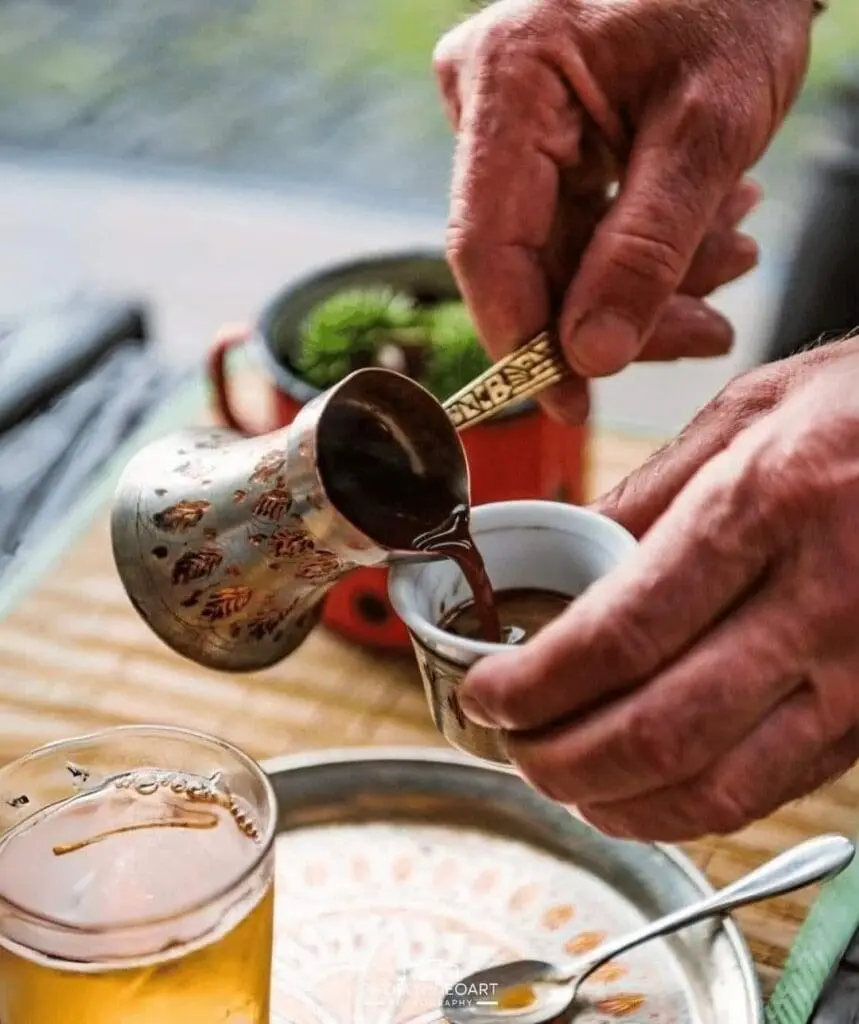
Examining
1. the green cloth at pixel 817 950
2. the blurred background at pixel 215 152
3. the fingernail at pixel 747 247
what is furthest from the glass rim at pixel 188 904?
the blurred background at pixel 215 152

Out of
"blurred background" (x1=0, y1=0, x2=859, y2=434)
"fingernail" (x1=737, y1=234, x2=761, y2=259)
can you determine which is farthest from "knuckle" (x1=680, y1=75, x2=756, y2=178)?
"blurred background" (x1=0, y1=0, x2=859, y2=434)

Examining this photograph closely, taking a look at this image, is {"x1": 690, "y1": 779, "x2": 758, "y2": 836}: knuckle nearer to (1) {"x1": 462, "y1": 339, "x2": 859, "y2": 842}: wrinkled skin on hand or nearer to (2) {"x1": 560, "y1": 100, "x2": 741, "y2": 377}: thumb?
(1) {"x1": 462, "y1": 339, "x2": 859, "y2": 842}: wrinkled skin on hand

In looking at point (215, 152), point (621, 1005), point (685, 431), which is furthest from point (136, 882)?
point (215, 152)

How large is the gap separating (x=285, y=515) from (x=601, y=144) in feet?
1.19

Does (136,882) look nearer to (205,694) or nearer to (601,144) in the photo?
(205,694)

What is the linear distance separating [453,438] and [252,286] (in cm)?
109

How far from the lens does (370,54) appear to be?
1.70 metres

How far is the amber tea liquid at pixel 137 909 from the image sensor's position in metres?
0.51

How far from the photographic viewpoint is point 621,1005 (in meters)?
0.64

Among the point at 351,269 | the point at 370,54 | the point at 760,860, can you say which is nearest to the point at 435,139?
the point at 370,54

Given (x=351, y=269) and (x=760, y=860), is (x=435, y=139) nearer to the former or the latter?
(x=351, y=269)

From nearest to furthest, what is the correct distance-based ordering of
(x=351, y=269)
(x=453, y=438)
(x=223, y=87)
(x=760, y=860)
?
(x=453, y=438)
(x=760, y=860)
(x=351, y=269)
(x=223, y=87)

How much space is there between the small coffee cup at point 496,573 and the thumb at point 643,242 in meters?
0.15

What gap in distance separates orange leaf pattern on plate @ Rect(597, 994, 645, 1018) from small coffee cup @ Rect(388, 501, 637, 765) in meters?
0.13
